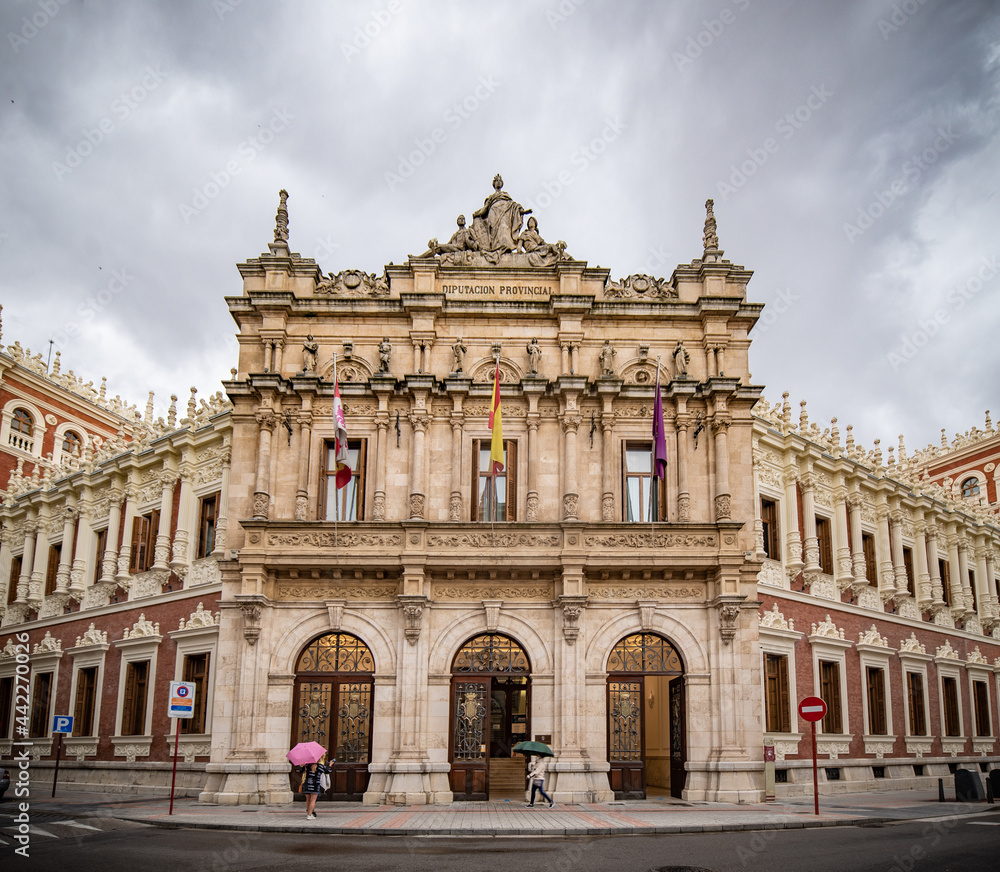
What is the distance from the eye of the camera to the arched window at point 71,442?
4753cm

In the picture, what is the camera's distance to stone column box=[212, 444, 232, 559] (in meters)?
28.2

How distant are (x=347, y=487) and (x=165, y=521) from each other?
8812mm

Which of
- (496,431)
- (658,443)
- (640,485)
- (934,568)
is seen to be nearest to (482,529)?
(496,431)

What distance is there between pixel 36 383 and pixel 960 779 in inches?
1685

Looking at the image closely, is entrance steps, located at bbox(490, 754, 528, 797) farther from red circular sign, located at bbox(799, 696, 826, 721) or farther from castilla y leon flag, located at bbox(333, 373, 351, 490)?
castilla y leon flag, located at bbox(333, 373, 351, 490)

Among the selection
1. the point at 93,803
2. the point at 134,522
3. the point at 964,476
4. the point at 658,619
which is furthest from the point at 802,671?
the point at 964,476

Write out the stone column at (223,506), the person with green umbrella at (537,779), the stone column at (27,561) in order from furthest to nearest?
the stone column at (27,561) < the stone column at (223,506) < the person with green umbrella at (537,779)

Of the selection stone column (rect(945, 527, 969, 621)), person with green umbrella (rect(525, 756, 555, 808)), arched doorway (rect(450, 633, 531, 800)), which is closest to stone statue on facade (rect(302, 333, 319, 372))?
arched doorway (rect(450, 633, 531, 800))

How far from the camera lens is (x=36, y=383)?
46.2m

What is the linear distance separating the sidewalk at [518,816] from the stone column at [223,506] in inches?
283

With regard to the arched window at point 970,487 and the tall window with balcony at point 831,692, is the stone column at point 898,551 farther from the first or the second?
the arched window at point 970,487

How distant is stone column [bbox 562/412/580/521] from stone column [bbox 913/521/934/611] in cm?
1856

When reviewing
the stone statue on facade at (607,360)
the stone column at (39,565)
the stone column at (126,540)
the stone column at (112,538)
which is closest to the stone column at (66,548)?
the stone column at (39,565)

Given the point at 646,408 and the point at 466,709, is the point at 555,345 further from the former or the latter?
the point at 466,709
